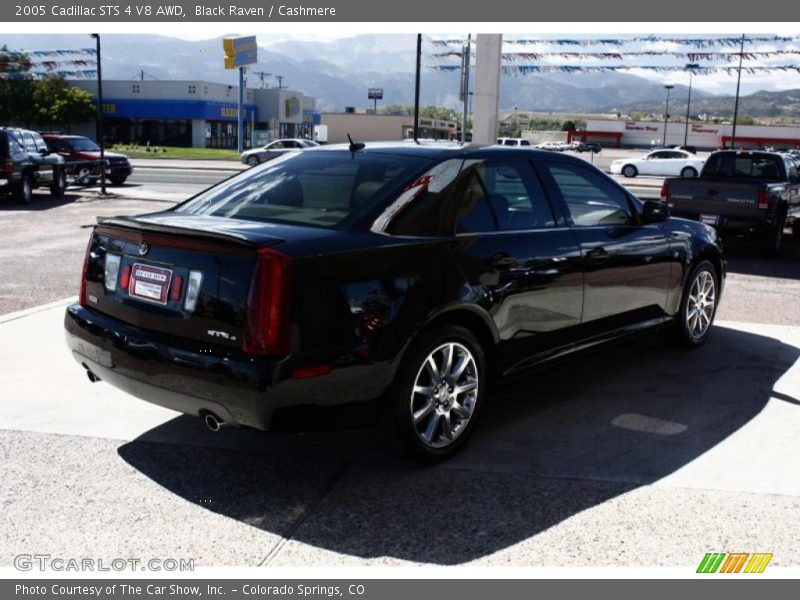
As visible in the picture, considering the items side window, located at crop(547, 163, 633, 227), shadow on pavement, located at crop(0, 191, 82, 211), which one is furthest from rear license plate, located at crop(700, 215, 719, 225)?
shadow on pavement, located at crop(0, 191, 82, 211)

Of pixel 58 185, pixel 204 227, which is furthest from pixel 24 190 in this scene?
pixel 204 227

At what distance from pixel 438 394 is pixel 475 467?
45 cm

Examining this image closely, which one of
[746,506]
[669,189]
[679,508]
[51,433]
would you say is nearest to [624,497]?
[679,508]

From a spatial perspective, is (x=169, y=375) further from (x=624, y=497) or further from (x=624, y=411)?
(x=624, y=411)

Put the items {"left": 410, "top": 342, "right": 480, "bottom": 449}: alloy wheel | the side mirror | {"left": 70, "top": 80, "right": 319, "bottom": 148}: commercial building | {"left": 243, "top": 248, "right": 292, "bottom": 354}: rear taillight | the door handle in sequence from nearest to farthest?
1. {"left": 243, "top": 248, "right": 292, "bottom": 354}: rear taillight
2. {"left": 410, "top": 342, "right": 480, "bottom": 449}: alloy wheel
3. the door handle
4. the side mirror
5. {"left": 70, "top": 80, "right": 319, "bottom": 148}: commercial building

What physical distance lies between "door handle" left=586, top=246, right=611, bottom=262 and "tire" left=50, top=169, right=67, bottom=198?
59.0ft

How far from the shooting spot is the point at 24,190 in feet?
62.0

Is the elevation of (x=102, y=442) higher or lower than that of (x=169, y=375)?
lower

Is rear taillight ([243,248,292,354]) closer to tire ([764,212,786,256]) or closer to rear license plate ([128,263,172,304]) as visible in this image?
rear license plate ([128,263,172,304])

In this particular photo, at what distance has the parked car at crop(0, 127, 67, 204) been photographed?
1858cm

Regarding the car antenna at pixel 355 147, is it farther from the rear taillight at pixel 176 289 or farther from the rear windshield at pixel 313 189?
the rear taillight at pixel 176 289

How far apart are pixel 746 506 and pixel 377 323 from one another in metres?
1.97

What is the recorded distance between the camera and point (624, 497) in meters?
4.16

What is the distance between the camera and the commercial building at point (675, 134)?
111062 mm
